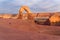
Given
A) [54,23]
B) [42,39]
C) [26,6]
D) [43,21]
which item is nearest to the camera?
[42,39]

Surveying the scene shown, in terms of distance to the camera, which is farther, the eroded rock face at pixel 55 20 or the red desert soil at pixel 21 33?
the eroded rock face at pixel 55 20

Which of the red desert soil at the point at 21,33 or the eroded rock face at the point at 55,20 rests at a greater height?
the red desert soil at the point at 21,33

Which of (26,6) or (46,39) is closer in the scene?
(46,39)

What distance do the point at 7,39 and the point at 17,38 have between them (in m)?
0.52

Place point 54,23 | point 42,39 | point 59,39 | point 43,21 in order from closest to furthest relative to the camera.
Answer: point 42,39, point 59,39, point 54,23, point 43,21

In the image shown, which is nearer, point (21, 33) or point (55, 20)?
point (21, 33)

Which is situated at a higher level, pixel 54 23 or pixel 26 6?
pixel 26 6

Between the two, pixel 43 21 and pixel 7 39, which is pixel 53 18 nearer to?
pixel 43 21

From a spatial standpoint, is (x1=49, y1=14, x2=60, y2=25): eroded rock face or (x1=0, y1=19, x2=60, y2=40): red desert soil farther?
(x1=49, y1=14, x2=60, y2=25): eroded rock face

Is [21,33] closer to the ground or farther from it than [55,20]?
farther from it

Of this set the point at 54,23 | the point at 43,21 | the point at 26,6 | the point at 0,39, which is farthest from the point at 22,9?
the point at 0,39

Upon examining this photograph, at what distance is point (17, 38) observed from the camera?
6945 mm

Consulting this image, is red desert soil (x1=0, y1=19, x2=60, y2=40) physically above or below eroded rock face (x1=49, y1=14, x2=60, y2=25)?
above

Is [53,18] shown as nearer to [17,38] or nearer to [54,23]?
[54,23]
